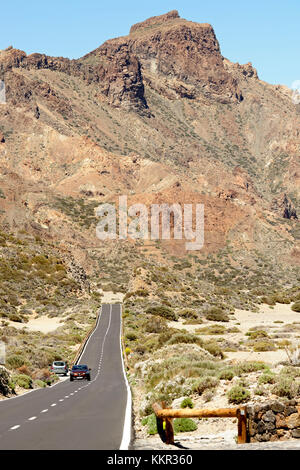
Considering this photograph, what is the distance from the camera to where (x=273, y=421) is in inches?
479

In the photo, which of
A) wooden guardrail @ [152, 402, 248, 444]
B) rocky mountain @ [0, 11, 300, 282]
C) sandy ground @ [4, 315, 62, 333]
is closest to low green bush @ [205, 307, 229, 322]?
sandy ground @ [4, 315, 62, 333]

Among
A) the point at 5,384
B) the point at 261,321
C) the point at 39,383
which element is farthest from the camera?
the point at 261,321

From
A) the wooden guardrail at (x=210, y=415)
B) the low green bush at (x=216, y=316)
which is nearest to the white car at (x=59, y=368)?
the wooden guardrail at (x=210, y=415)

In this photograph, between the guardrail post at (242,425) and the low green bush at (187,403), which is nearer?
the guardrail post at (242,425)

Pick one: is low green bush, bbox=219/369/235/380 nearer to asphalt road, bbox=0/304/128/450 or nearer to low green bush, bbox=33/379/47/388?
asphalt road, bbox=0/304/128/450

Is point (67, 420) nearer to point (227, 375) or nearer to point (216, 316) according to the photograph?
point (227, 375)

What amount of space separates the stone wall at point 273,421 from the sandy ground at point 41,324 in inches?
2201

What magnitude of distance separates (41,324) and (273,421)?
6203cm

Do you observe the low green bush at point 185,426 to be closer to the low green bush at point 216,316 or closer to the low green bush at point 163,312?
the low green bush at point 163,312

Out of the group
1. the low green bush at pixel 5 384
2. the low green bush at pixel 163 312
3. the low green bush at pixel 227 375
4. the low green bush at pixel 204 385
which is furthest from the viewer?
the low green bush at pixel 163 312

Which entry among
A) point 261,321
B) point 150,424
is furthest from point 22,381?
point 261,321

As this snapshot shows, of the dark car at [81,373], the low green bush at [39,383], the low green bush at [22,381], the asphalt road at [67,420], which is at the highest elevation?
the asphalt road at [67,420]

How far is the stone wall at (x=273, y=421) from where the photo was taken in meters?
12.0

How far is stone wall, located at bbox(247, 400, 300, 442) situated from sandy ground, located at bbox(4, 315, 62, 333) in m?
55.9
